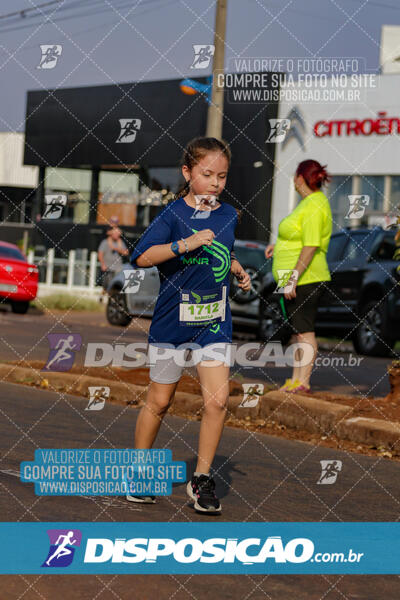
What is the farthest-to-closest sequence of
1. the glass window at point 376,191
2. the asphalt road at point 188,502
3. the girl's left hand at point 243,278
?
the glass window at point 376,191 → the girl's left hand at point 243,278 → the asphalt road at point 188,502

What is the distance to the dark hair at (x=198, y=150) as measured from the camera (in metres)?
5.87

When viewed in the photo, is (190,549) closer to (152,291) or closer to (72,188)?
(152,291)

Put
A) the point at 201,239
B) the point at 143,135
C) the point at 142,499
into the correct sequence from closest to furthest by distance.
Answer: the point at 201,239, the point at 142,499, the point at 143,135

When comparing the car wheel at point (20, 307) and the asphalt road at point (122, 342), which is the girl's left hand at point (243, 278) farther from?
the car wheel at point (20, 307)

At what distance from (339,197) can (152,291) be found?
10964 millimetres

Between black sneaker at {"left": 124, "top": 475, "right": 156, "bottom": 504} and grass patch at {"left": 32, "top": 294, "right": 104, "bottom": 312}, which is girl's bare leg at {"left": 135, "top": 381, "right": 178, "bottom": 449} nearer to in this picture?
black sneaker at {"left": 124, "top": 475, "right": 156, "bottom": 504}

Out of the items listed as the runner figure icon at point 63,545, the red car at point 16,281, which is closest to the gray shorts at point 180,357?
the runner figure icon at point 63,545

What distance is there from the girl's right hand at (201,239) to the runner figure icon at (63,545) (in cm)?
145

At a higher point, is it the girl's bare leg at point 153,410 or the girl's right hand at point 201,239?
the girl's right hand at point 201,239

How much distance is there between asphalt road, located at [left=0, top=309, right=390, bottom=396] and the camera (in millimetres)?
12391

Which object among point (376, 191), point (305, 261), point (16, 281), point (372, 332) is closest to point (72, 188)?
point (376, 191)

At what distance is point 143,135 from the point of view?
37.0m

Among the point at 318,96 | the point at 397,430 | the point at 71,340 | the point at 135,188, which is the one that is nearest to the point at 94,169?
the point at 135,188

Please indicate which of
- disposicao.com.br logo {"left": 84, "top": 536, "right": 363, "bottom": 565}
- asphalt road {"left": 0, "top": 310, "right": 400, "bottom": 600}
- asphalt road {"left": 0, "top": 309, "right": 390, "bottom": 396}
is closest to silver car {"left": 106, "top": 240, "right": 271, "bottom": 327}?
asphalt road {"left": 0, "top": 309, "right": 390, "bottom": 396}
